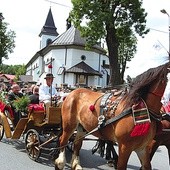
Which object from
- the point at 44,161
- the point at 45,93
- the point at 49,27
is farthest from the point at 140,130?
the point at 49,27

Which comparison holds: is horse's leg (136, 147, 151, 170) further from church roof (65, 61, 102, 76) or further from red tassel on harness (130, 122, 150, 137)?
church roof (65, 61, 102, 76)

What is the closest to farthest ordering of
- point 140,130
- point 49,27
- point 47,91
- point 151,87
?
point 140,130 → point 151,87 → point 47,91 → point 49,27

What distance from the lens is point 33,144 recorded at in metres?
6.89

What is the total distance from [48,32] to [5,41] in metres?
27.5

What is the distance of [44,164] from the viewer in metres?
6.59

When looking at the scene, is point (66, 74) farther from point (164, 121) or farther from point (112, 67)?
point (164, 121)

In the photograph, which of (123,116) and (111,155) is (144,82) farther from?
(111,155)

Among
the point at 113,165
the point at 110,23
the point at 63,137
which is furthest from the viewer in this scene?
the point at 110,23

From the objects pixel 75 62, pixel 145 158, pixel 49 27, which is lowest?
pixel 145 158

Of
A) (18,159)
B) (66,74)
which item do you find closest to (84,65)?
(66,74)

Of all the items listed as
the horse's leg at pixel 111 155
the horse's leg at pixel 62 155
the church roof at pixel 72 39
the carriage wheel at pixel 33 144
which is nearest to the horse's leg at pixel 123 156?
the horse's leg at pixel 62 155

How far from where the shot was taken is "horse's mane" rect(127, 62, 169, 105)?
4.31 metres

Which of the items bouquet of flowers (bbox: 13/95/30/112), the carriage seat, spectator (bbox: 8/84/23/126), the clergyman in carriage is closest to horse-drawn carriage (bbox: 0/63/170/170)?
the carriage seat

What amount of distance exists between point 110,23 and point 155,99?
22.6 m
